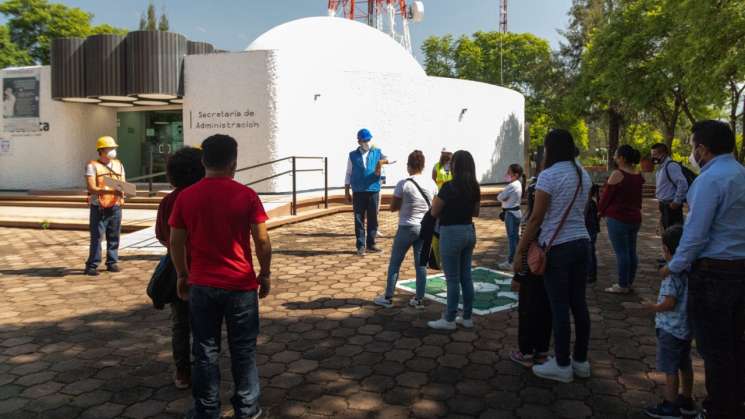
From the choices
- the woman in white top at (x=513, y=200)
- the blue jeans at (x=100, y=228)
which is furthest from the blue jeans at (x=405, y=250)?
the blue jeans at (x=100, y=228)

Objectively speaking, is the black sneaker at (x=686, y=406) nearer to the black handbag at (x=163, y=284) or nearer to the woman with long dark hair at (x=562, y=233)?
the woman with long dark hair at (x=562, y=233)

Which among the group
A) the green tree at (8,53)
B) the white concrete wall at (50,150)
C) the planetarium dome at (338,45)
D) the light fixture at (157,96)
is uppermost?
the green tree at (8,53)

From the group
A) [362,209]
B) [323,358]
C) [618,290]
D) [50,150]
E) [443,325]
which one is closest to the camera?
[323,358]

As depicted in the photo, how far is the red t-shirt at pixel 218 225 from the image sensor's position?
2.70 m

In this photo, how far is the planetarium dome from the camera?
15.1 metres

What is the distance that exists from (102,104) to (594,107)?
968 inches

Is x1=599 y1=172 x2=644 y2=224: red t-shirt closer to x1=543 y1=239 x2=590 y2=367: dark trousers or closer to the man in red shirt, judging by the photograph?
x1=543 y1=239 x2=590 y2=367: dark trousers

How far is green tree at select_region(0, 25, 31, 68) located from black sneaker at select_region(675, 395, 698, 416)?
33085 mm

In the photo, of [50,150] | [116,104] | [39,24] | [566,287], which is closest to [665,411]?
[566,287]

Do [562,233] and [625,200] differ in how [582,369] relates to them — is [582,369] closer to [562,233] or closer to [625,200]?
[562,233]

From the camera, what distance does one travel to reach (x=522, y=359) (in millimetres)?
3707

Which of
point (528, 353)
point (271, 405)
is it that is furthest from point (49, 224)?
point (528, 353)

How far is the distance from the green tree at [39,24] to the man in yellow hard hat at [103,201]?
29630 mm

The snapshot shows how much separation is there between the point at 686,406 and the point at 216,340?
2.59 m
